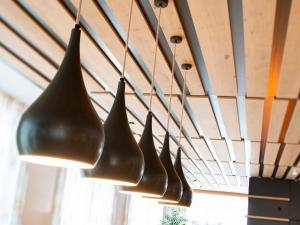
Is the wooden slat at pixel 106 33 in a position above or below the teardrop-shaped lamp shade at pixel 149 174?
above

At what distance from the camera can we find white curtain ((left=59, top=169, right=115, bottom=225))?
5411mm

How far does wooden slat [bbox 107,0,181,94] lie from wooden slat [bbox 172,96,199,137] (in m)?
0.41

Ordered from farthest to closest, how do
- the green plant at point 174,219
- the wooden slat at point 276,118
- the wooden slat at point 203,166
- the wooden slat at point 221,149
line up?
the green plant at point 174,219 < the wooden slat at point 203,166 < the wooden slat at point 221,149 < the wooden slat at point 276,118

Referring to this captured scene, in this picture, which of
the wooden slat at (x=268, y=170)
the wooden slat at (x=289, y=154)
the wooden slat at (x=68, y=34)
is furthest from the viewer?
the wooden slat at (x=268, y=170)

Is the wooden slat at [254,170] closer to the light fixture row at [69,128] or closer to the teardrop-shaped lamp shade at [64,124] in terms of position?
the light fixture row at [69,128]

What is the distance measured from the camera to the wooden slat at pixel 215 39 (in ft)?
6.60

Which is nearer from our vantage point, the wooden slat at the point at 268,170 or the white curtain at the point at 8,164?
the white curtain at the point at 8,164

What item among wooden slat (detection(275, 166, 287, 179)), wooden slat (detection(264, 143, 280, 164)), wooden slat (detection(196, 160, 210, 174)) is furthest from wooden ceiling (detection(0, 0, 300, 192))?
wooden slat (detection(196, 160, 210, 174))

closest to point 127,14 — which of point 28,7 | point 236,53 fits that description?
point 28,7

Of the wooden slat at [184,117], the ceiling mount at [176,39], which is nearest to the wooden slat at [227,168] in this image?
the wooden slat at [184,117]

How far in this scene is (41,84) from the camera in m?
3.64

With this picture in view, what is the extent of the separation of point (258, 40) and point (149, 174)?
108 centimetres

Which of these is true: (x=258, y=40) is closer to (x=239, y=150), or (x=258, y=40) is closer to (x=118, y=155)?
(x=118, y=155)

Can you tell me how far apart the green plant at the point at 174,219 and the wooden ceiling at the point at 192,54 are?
27.4ft
